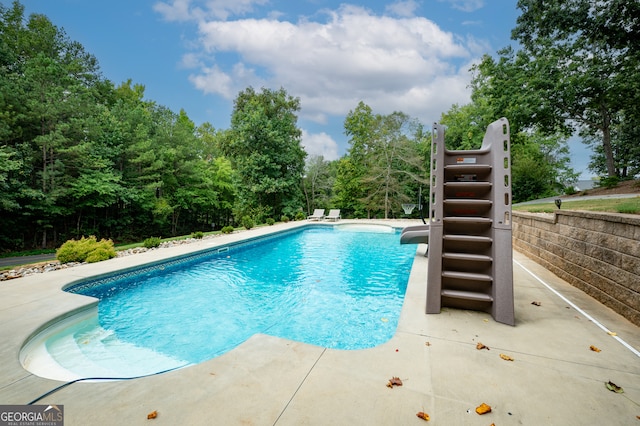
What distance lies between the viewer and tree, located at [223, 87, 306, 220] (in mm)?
16453

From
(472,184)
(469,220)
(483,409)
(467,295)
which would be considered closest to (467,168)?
(472,184)

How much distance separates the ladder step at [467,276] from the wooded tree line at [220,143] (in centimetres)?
1276

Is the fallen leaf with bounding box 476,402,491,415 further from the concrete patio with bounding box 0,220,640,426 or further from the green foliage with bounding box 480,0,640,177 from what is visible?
the green foliage with bounding box 480,0,640,177

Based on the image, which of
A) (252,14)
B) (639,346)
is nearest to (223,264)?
(639,346)

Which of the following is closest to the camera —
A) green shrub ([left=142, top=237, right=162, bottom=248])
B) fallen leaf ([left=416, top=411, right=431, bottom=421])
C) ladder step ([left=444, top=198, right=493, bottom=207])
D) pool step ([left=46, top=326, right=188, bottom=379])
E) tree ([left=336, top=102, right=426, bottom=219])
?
fallen leaf ([left=416, top=411, right=431, bottom=421])

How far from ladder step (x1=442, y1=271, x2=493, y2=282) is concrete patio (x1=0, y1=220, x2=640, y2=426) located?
18.3 inches

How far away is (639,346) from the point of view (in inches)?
87.4

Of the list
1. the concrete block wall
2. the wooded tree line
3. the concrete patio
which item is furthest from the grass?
the wooded tree line

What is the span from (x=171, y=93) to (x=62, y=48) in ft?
21.7

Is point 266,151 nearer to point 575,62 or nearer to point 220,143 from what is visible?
point 220,143

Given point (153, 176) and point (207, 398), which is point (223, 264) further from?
point (153, 176)

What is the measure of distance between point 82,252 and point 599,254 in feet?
31.4

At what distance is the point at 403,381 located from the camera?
1791 mm

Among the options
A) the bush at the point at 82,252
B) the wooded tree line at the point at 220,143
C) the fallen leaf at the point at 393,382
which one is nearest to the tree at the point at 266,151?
the wooded tree line at the point at 220,143
